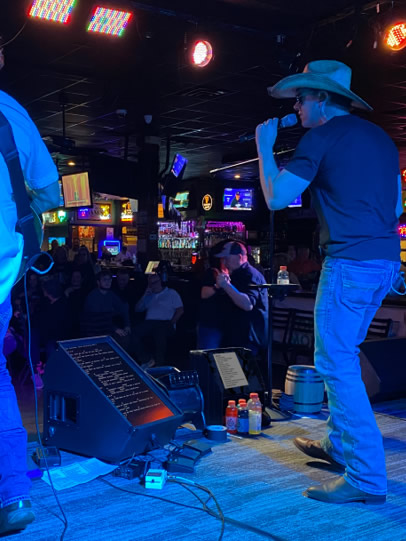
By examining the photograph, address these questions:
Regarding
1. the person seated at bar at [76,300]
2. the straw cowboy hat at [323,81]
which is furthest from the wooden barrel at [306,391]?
the person seated at bar at [76,300]

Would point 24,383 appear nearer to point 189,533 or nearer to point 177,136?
point 189,533

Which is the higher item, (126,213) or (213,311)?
(126,213)

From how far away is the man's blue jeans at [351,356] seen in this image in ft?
8.24

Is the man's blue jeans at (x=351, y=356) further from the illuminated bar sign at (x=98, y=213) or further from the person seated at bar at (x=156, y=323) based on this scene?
the illuminated bar sign at (x=98, y=213)

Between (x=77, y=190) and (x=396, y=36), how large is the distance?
7.68 m

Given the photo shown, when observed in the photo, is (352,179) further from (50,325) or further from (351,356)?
(50,325)

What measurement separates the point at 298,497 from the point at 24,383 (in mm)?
4724

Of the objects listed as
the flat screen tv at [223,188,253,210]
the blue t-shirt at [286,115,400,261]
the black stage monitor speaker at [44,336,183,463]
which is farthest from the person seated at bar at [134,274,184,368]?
the flat screen tv at [223,188,253,210]

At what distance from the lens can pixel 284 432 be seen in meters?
3.66

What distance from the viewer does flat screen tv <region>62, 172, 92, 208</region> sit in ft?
39.6

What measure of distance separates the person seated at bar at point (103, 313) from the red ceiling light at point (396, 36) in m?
3.95

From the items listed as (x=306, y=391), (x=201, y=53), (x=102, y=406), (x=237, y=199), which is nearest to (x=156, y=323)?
(x=201, y=53)

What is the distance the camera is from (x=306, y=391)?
159 inches

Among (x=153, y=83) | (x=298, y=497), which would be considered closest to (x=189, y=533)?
(x=298, y=497)
